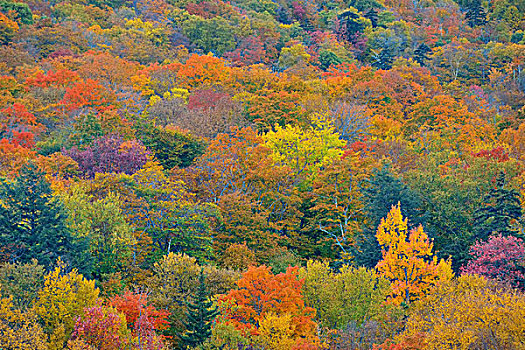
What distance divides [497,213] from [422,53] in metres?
73.5

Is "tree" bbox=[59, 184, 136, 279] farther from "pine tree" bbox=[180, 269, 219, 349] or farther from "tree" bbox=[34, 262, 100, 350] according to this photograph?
"pine tree" bbox=[180, 269, 219, 349]

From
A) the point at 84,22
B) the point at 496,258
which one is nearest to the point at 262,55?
the point at 84,22

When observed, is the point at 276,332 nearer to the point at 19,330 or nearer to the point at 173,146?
the point at 19,330

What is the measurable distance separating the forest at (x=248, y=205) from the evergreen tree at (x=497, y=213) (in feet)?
0.67

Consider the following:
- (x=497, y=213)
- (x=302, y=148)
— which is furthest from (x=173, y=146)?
(x=497, y=213)

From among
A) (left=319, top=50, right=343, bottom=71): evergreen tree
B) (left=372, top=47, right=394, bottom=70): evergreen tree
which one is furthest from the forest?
(left=372, top=47, right=394, bottom=70): evergreen tree

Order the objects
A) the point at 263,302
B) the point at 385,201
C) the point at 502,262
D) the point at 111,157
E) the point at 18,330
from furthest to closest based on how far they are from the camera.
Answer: the point at 111,157
the point at 385,201
the point at 502,262
the point at 263,302
the point at 18,330

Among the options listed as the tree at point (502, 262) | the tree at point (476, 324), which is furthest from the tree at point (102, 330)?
the tree at point (502, 262)

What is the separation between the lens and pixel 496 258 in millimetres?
39406

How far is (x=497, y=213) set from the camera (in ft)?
154

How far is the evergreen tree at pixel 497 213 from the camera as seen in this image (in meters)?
46.4

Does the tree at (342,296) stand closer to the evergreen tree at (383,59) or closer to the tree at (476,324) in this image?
the tree at (476,324)

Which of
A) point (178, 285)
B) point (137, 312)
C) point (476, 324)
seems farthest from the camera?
point (178, 285)

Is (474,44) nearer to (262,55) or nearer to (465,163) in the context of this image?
(262,55)
